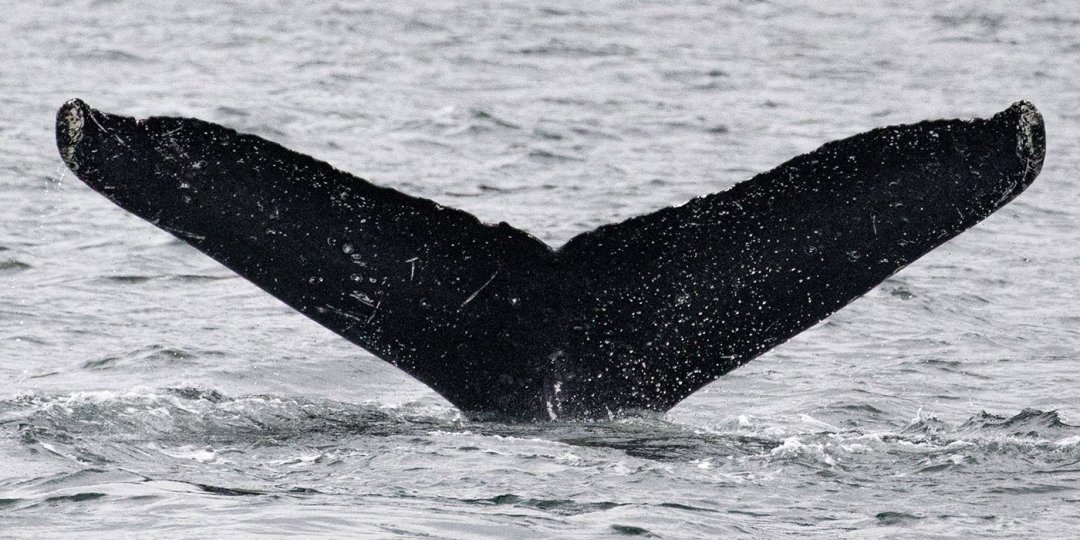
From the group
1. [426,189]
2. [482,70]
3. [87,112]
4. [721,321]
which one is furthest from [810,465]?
[482,70]

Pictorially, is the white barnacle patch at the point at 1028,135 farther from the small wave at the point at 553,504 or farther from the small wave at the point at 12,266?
the small wave at the point at 12,266

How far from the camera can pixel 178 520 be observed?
17.8 feet

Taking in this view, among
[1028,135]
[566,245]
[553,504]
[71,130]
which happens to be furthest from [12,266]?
[1028,135]

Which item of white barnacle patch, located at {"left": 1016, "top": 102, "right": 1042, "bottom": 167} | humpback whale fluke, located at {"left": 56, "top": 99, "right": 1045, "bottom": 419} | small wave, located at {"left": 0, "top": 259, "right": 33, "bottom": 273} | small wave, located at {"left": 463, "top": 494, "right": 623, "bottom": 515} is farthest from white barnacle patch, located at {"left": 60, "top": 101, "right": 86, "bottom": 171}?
small wave, located at {"left": 0, "top": 259, "right": 33, "bottom": 273}

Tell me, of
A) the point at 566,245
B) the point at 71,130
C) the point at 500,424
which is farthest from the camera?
the point at 500,424

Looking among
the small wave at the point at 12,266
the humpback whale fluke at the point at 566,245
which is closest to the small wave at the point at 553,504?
the humpback whale fluke at the point at 566,245

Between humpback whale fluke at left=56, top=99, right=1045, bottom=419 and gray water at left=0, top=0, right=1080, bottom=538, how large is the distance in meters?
0.47

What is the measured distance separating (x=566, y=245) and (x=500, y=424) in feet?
2.80

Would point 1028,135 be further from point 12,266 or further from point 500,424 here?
point 12,266

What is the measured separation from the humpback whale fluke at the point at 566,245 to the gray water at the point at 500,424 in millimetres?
470

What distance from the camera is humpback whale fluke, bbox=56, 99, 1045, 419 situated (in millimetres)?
5496

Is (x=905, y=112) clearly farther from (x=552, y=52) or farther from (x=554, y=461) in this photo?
(x=554, y=461)

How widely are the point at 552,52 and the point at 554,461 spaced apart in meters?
17.9

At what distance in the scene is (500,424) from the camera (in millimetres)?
6336
